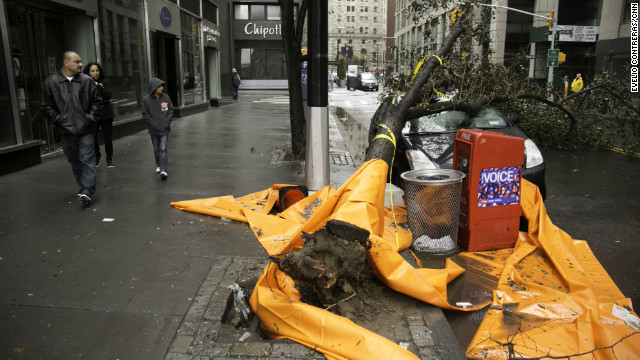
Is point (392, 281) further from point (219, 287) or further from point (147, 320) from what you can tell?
point (147, 320)

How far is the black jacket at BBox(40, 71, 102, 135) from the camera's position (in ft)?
19.4

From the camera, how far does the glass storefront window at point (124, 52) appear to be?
1180 cm

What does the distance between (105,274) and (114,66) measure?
9.45 m

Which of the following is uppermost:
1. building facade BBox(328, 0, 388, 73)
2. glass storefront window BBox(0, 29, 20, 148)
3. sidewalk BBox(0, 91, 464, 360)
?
building facade BBox(328, 0, 388, 73)

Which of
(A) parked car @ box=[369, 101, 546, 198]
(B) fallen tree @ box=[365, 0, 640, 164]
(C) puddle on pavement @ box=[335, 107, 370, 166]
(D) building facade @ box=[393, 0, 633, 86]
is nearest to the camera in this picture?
(B) fallen tree @ box=[365, 0, 640, 164]

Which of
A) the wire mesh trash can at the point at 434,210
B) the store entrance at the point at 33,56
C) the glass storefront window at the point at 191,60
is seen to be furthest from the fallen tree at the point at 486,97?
the glass storefront window at the point at 191,60

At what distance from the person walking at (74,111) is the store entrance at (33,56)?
8.46 feet

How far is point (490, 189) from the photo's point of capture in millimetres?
5031

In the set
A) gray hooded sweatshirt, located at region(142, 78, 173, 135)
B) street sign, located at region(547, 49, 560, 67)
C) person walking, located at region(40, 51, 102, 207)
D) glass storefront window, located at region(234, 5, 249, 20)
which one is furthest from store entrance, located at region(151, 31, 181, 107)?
glass storefront window, located at region(234, 5, 249, 20)

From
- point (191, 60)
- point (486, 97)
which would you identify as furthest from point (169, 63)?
point (486, 97)

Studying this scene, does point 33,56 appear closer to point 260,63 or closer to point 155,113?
point 155,113

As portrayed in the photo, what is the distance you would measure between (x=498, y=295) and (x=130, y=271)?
3074 millimetres

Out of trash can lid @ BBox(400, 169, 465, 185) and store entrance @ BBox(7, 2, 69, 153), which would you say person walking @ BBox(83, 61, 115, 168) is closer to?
store entrance @ BBox(7, 2, 69, 153)

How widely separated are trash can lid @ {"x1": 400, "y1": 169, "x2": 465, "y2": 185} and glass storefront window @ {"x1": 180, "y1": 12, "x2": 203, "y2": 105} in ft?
48.2
